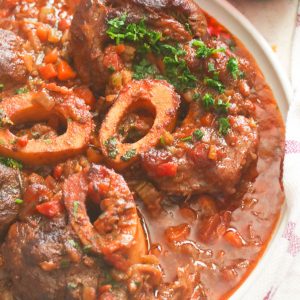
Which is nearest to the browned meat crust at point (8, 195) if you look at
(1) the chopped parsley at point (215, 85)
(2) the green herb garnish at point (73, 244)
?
(2) the green herb garnish at point (73, 244)

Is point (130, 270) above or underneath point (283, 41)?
underneath

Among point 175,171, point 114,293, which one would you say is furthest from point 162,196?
point 114,293

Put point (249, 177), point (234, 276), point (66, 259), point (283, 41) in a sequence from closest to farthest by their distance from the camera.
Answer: point (66, 259), point (234, 276), point (249, 177), point (283, 41)

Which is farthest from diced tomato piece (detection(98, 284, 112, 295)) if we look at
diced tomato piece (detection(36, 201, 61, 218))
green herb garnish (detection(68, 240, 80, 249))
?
diced tomato piece (detection(36, 201, 61, 218))

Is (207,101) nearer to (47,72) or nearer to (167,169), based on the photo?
(167,169)

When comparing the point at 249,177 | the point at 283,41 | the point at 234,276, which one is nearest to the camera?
the point at 234,276

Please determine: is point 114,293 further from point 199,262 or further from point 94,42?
point 94,42

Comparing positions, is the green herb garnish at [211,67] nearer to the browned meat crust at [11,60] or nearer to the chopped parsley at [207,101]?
the chopped parsley at [207,101]

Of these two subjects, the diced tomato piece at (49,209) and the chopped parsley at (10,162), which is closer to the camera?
the diced tomato piece at (49,209)
